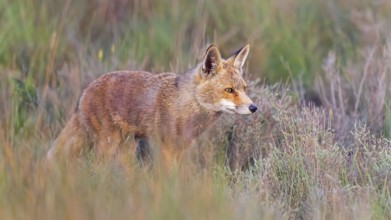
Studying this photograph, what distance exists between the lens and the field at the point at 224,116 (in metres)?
5.27

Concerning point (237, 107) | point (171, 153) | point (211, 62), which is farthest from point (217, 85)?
point (171, 153)

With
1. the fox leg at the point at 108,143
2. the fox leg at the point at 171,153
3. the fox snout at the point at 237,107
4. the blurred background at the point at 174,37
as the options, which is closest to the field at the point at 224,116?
the blurred background at the point at 174,37

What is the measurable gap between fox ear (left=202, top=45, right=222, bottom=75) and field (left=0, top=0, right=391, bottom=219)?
19.1 inches

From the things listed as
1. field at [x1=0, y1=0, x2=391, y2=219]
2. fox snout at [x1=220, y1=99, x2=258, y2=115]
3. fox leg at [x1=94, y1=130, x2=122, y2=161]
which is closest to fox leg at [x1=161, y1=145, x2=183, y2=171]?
field at [x1=0, y1=0, x2=391, y2=219]

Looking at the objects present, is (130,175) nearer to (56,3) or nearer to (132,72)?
(132,72)

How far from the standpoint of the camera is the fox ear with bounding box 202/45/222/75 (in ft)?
24.1

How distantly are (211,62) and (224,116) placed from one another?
2.59 ft

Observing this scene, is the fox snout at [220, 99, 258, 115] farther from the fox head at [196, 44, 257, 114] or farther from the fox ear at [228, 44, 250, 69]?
the fox ear at [228, 44, 250, 69]

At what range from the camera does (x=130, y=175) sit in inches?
223

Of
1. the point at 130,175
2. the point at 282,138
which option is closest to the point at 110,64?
the point at 282,138

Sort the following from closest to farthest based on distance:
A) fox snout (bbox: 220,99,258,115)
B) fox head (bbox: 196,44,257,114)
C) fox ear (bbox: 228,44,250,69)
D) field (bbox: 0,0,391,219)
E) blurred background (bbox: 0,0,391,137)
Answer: field (bbox: 0,0,391,219), fox snout (bbox: 220,99,258,115), fox head (bbox: 196,44,257,114), fox ear (bbox: 228,44,250,69), blurred background (bbox: 0,0,391,137)

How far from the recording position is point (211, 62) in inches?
292

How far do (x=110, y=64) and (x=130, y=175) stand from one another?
3682mm

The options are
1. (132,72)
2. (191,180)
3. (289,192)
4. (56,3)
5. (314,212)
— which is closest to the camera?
(191,180)
